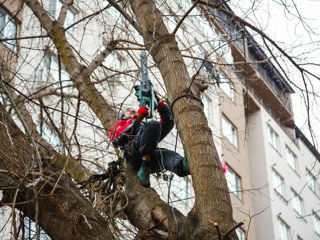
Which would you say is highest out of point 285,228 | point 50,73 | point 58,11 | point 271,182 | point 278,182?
point 58,11

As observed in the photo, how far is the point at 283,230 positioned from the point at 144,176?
1839 centimetres

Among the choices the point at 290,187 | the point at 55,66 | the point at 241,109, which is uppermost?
the point at 241,109

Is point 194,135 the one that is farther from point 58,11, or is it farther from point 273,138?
point 273,138

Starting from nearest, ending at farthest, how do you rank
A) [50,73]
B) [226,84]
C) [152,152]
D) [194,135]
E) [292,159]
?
[194,135], [152,152], [50,73], [226,84], [292,159]

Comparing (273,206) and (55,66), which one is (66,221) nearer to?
(55,66)

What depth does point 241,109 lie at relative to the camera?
2341 centimetres

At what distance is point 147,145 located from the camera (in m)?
5.39

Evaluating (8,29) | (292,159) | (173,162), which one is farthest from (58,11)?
(292,159)

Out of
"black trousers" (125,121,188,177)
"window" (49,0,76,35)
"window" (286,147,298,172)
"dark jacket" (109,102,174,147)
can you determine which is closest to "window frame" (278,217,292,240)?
"window" (286,147,298,172)

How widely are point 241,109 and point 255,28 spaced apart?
715 inches

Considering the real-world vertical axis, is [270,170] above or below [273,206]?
above

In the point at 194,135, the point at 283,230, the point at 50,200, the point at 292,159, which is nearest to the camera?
the point at 50,200

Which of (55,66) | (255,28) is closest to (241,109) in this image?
(55,66)

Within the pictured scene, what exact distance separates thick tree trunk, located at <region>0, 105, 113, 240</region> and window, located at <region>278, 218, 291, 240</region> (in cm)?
1883
